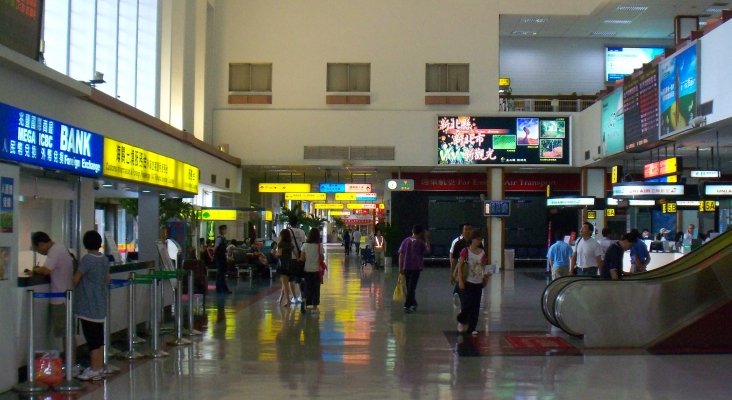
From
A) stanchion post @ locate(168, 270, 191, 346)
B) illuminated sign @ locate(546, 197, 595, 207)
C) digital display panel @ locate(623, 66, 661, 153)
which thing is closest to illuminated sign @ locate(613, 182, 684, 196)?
digital display panel @ locate(623, 66, 661, 153)

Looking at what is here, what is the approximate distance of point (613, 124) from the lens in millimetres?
23797

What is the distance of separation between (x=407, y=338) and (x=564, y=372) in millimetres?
3151

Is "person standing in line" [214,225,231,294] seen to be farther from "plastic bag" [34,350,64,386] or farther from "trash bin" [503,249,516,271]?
"trash bin" [503,249,516,271]

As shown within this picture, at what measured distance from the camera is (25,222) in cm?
1174

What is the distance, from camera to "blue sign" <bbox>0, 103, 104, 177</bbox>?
26.3 ft

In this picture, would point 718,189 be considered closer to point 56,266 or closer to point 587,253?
point 587,253

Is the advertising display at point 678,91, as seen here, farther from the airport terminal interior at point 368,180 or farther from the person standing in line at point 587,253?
the person standing in line at point 587,253

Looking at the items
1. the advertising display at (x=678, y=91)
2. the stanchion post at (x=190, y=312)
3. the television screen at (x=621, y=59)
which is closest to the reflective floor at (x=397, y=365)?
the stanchion post at (x=190, y=312)

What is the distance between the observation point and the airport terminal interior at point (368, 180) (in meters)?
8.87

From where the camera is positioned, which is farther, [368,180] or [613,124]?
[368,180]

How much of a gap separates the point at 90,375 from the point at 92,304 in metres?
0.74

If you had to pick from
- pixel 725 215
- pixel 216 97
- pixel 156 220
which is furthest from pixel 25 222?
pixel 725 215

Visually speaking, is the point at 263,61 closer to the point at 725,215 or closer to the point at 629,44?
the point at 629,44

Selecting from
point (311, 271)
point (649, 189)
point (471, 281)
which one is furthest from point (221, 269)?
point (649, 189)
